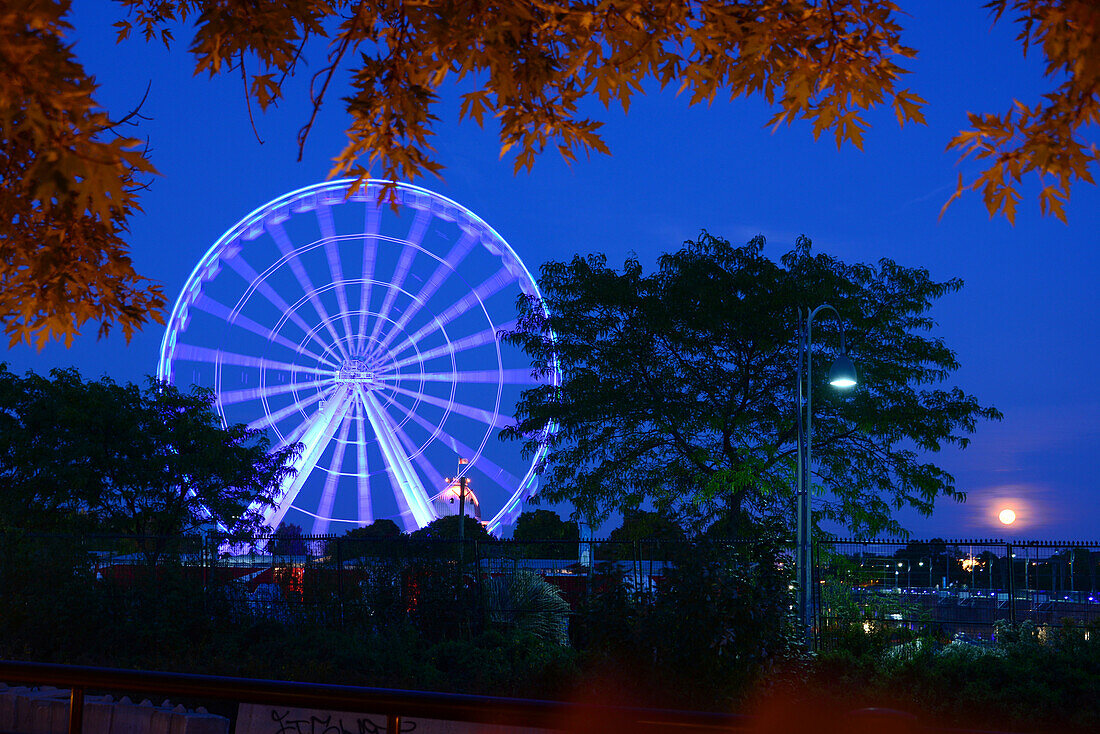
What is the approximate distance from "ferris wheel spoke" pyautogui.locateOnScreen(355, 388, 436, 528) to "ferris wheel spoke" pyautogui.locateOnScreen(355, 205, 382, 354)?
1591 millimetres

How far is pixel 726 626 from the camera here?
340 inches

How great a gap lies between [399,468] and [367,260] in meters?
5.56

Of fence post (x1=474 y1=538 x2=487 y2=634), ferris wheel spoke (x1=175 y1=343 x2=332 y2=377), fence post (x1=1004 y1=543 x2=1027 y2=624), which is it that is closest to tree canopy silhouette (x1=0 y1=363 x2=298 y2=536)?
ferris wheel spoke (x1=175 y1=343 x2=332 y2=377)

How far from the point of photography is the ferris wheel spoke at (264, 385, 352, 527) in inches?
982

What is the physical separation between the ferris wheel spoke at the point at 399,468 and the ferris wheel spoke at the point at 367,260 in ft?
5.22

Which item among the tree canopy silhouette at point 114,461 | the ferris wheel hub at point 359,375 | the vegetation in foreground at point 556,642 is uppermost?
the ferris wheel hub at point 359,375

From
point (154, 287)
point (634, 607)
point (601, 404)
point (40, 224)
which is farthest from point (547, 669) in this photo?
point (601, 404)

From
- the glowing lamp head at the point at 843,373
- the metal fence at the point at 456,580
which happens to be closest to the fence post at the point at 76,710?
the metal fence at the point at 456,580

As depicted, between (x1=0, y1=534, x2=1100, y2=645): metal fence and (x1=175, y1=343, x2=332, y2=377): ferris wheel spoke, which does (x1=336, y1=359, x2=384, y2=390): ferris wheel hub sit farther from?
(x1=0, y1=534, x2=1100, y2=645): metal fence

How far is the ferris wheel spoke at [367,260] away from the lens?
2614 cm

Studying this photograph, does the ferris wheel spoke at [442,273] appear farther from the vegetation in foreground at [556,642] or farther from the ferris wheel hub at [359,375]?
the vegetation in foreground at [556,642]

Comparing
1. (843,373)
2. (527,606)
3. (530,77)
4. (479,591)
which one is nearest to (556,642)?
(527,606)

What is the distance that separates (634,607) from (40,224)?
21.0 ft

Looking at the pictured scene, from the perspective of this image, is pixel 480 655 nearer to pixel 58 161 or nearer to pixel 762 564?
pixel 762 564
